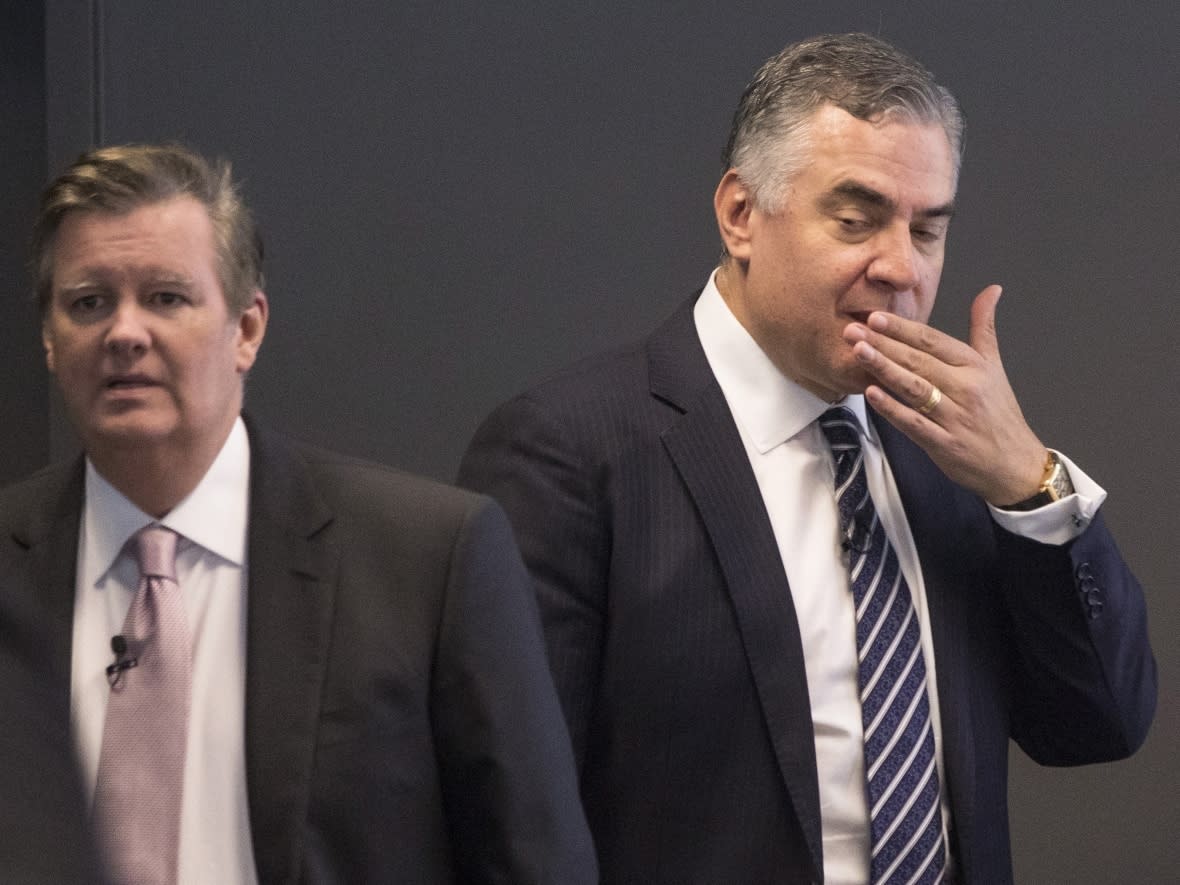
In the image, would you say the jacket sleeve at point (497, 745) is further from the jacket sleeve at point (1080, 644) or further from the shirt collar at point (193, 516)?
the jacket sleeve at point (1080, 644)

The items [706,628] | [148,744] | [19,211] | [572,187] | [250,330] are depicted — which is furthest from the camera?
[572,187]

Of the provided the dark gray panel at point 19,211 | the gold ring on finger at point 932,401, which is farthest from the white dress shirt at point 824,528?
the dark gray panel at point 19,211

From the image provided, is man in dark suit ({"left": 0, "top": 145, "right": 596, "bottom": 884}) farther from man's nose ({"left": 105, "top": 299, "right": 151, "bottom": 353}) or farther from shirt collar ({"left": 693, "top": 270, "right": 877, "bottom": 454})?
shirt collar ({"left": 693, "top": 270, "right": 877, "bottom": 454})

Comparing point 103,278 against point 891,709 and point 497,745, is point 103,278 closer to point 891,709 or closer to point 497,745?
point 497,745

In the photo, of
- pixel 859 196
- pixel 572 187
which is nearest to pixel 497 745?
pixel 859 196

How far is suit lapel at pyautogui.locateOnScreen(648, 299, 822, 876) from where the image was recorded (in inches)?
79.3

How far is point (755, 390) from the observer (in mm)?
2180

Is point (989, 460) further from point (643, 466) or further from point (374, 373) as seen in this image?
point (374, 373)

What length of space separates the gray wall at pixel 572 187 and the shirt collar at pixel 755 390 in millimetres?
946

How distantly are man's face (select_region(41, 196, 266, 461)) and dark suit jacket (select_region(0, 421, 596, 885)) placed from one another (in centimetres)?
9

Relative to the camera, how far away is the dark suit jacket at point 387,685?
1.69 meters

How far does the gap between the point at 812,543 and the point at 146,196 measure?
33.4 inches

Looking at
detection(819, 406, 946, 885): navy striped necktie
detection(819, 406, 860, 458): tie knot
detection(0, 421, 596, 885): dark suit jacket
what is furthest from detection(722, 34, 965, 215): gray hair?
detection(0, 421, 596, 885): dark suit jacket

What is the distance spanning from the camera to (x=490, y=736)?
1734 mm
